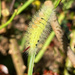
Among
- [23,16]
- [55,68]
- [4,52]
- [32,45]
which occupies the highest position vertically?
[23,16]

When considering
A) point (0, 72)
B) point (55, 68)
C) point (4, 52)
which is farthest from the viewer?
point (4, 52)

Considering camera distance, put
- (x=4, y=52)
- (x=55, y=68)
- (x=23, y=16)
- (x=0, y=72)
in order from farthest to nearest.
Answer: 1. (x=23, y=16)
2. (x=4, y=52)
3. (x=55, y=68)
4. (x=0, y=72)

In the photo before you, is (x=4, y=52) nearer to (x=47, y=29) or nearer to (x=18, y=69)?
(x=18, y=69)

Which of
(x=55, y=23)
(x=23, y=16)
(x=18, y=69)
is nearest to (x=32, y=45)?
(x=55, y=23)

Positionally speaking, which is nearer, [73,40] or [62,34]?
[62,34]

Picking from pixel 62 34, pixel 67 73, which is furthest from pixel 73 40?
pixel 62 34

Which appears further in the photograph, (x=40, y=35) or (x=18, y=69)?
(x=18, y=69)

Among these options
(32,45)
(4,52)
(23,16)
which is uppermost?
(23,16)

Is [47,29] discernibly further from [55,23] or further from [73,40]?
[73,40]

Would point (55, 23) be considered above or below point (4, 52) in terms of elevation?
below
